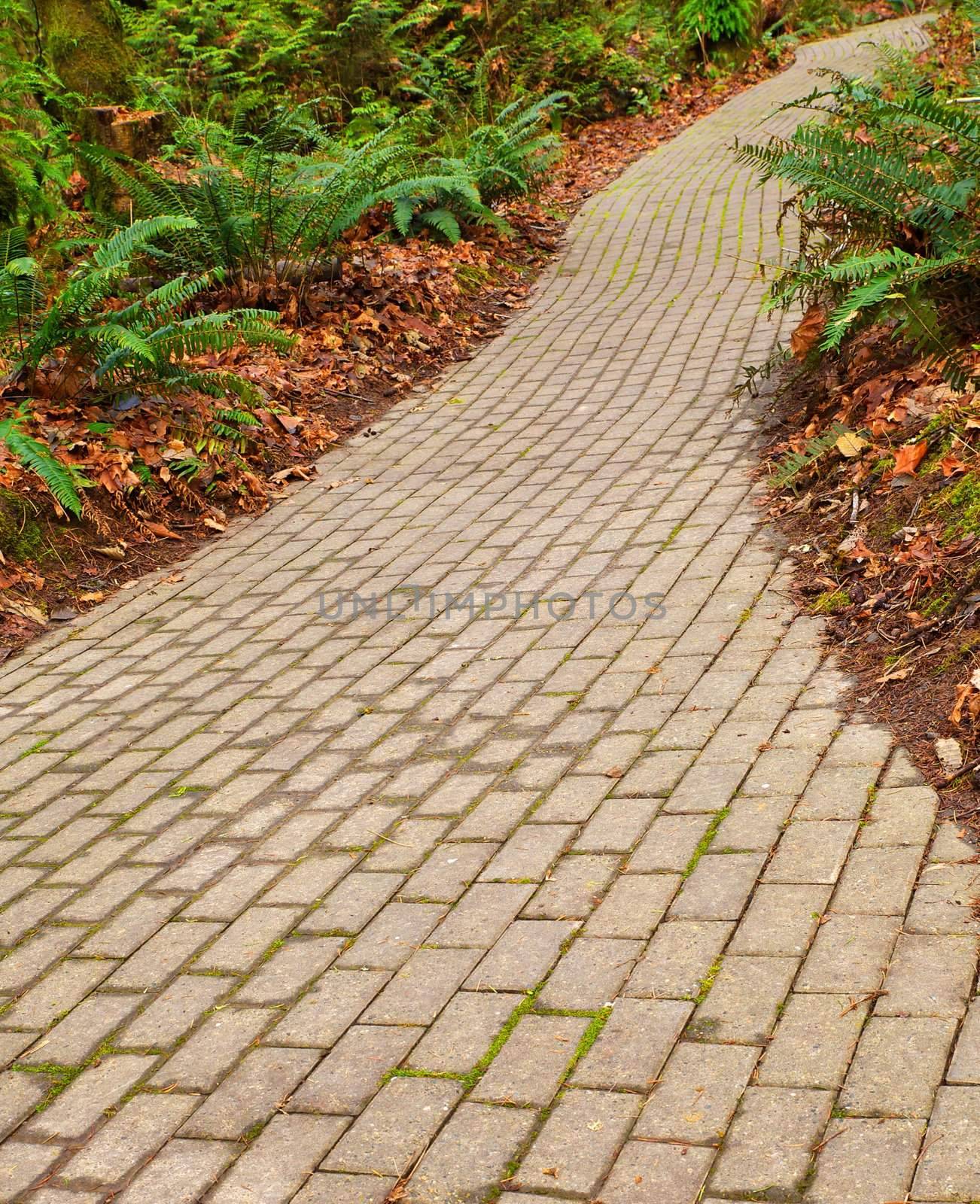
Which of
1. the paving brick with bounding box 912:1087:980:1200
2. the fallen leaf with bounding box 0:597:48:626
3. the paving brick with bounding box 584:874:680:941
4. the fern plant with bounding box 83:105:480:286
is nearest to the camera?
the paving brick with bounding box 912:1087:980:1200

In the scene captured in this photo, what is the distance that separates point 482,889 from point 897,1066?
1184 millimetres

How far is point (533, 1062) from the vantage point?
8.58 ft

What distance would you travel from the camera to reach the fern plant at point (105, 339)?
238 inches

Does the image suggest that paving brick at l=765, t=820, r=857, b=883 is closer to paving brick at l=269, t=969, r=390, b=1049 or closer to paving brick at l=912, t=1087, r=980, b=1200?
paving brick at l=912, t=1087, r=980, b=1200

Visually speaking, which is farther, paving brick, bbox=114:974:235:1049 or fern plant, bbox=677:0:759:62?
fern plant, bbox=677:0:759:62

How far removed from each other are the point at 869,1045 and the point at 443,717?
202 cm

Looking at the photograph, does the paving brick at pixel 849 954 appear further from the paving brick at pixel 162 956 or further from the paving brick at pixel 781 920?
the paving brick at pixel 162 956

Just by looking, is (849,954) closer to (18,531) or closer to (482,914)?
(482,914)

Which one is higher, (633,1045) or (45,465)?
(45,465)

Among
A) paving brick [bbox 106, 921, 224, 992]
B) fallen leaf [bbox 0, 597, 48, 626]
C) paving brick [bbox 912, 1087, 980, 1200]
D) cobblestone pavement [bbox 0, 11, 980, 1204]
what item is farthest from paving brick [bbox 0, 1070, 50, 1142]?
fallen leaf [bbox 0, 597, 48, 626]

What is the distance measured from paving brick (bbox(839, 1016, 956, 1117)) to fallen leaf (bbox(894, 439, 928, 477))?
9.10 ft

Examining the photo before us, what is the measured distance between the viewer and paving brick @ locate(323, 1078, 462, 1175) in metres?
2.43

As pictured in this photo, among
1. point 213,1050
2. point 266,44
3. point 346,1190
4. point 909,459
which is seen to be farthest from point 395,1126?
point 266,44

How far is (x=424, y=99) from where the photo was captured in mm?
13992
